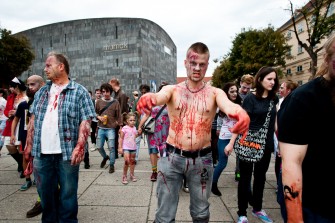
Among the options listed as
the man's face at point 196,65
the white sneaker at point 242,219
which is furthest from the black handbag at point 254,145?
the man's face at point 196,65

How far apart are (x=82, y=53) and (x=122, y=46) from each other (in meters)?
6.52

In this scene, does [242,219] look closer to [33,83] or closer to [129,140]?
[129,140]

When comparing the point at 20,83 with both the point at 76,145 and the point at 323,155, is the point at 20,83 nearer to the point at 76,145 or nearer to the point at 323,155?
the point at 76,145

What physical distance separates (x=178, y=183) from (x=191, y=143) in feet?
1.37

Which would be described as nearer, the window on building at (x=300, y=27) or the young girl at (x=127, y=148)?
the young girl at (x=127, y=148)

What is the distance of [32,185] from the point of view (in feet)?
15.2

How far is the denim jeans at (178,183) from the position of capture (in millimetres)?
2248

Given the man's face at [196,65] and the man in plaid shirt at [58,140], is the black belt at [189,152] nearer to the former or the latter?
the man's face at [196,65]

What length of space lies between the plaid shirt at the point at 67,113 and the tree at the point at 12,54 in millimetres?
37911

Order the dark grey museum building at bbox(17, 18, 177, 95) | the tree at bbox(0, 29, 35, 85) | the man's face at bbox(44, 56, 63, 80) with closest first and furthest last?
the man's face at bbox(44, 56, 63, 80)
the dark grey museum building at bbox(17, 18, 177, 95)
the tree at bbox(0, 29, 35, 85)

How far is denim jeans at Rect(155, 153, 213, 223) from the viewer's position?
2.25 m

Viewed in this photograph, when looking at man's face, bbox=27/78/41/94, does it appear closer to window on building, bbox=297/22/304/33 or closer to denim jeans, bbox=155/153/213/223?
denim jeans, bbox=155/153/213/223

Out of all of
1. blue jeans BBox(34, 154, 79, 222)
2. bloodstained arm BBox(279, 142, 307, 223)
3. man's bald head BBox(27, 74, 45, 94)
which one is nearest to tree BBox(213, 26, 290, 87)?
man's bald head BBox(27, 74, 45, 94)

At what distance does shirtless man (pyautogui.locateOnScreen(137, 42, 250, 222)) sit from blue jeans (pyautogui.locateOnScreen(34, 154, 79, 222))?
1054 mm
